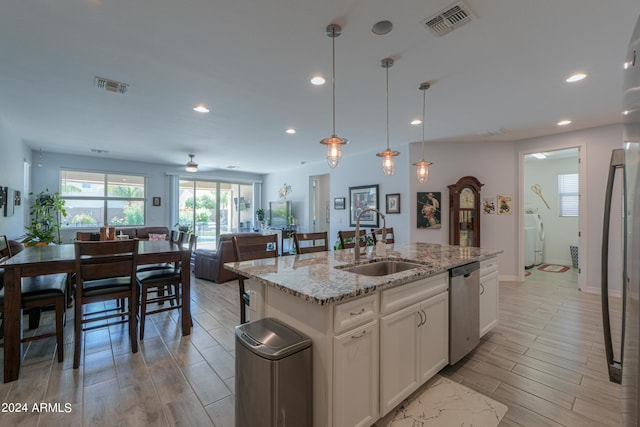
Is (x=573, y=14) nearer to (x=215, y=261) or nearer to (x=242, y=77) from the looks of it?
(x=242, y=77)

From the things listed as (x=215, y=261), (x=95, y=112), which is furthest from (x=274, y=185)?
(x=95, y=112)

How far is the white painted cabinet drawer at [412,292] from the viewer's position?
1.66m

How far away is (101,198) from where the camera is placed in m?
6.87

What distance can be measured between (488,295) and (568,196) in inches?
226

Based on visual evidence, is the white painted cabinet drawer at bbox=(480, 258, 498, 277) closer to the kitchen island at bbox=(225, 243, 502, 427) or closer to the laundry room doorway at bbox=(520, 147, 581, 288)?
the kitchen island at bbox=(225, 243, 502, 427)

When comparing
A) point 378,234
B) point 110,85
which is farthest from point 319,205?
point 110,85

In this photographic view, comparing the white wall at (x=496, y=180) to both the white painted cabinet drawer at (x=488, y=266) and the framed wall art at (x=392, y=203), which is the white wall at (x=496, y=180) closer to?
the framed wall art at (x=392, y=203)

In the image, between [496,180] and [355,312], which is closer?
[355,312]

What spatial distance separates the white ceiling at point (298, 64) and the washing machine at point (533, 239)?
8.73 ft

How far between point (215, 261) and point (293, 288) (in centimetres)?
386

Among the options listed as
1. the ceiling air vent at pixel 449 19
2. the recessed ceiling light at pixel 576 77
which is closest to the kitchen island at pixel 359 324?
the ceiling air vent at pixel 449 19

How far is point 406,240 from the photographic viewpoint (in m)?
5.52

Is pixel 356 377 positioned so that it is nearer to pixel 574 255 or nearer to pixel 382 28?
pixel 382 28

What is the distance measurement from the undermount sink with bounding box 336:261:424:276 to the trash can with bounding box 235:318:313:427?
0.92 metres
